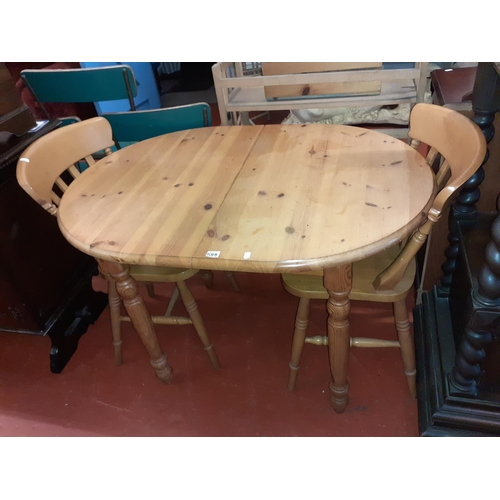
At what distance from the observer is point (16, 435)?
157 cm

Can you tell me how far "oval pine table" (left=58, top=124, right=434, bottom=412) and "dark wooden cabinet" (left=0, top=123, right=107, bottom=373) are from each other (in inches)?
13.2

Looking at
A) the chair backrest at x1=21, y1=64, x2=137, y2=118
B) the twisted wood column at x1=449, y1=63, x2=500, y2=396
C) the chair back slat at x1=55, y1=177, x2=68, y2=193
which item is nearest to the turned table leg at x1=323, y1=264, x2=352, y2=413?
the twisted wood column at x1=449, y1=63, x2=500, y2=396

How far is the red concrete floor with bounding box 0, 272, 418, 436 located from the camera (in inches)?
58.6

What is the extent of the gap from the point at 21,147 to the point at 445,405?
1.77m

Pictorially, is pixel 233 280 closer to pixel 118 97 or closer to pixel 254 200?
pixel 254 200

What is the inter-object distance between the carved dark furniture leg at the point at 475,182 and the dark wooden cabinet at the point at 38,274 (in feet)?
5.21

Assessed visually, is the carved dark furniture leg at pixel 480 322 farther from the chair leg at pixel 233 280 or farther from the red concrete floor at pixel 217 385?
the chair leg at pixel 233 280

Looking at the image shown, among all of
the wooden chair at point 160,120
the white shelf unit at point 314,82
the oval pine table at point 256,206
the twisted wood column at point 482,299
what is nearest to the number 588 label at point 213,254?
the oval pine table at point 256,206

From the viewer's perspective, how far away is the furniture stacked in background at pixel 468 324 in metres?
1.09

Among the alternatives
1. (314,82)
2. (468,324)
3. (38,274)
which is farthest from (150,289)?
(468,324)

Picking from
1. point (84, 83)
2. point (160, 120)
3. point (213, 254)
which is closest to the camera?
point (213, 254)

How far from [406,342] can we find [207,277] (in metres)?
1.01

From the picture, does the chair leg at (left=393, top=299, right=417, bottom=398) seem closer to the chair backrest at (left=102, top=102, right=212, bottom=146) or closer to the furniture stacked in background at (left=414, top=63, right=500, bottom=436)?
the furniture stacked in background at (left=414, top=63, right=500, bottom=436)

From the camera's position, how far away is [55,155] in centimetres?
143
